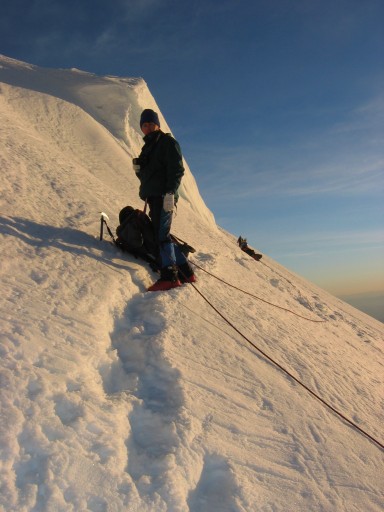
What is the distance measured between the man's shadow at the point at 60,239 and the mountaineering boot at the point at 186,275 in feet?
2.21

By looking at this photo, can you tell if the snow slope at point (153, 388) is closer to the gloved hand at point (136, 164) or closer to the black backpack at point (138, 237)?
the black backpack at point (138, 237)

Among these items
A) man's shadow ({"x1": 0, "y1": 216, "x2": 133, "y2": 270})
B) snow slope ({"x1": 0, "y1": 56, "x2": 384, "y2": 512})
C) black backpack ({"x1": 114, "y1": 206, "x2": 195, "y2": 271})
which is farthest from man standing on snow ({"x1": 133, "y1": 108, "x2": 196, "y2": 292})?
man's shadow ({"x1": 0, "y1": 216, "x2": 133, "y2": 270})

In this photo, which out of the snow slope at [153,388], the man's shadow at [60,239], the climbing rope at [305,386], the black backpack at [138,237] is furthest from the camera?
the black backpack at [138,237]

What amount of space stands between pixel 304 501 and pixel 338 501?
0.26 meters

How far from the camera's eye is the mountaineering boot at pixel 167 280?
15.1 ft

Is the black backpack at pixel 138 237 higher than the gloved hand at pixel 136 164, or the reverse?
the gloved hand at pixel 136 164

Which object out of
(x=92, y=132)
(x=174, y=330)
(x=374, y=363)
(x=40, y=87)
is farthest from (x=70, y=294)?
(x=40, y=87)

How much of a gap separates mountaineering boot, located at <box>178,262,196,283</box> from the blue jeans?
7 cm

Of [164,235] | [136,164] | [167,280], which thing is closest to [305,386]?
[167,280]

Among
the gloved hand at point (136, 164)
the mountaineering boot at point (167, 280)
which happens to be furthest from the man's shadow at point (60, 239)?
the gloved hand at point (136, 164)

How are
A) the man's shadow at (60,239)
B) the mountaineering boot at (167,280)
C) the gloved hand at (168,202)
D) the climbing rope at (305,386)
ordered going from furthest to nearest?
1. the gloved hand at (168,202)
2. the mountaineering boot at (167,280)
3. the man's shadow at (60,239)
4. the climbing rope at (305,386)

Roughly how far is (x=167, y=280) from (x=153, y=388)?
5.93 feet

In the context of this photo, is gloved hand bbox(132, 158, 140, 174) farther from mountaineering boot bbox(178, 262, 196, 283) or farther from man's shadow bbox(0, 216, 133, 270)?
mountaineering boot bbox(178, 262, 196, 283)

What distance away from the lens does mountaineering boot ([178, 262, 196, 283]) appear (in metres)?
5.07
